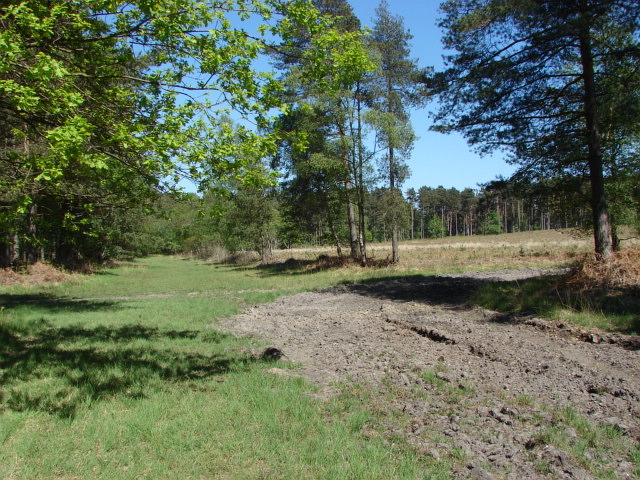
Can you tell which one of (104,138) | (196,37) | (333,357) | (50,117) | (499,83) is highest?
(499,83)

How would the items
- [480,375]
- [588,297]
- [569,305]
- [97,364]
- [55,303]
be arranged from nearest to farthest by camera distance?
[480,375] → [97,364] → [569,305] → [588,297] → [55,303]

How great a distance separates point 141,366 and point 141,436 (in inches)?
101

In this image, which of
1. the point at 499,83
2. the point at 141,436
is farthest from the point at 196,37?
the point at 499,83

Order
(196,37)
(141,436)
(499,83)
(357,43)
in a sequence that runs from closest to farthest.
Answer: (141,436) → (196,37) → (357,43) → (499,83)

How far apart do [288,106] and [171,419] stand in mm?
4014

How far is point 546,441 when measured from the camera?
12.2 ft

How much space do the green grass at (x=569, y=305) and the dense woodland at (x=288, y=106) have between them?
1.66 metres

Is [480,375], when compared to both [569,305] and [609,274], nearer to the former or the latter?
[569,305]

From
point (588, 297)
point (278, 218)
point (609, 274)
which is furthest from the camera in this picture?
point (278, 218)

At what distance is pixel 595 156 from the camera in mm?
10094

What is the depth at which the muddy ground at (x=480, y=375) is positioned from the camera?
360cm

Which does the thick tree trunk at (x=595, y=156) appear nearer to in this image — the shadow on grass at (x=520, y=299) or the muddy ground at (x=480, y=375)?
the shadow on grass at (x=520, y=299)

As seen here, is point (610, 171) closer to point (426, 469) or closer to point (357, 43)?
point (357, 43)

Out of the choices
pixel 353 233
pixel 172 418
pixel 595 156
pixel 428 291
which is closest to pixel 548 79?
pixel 595 156
